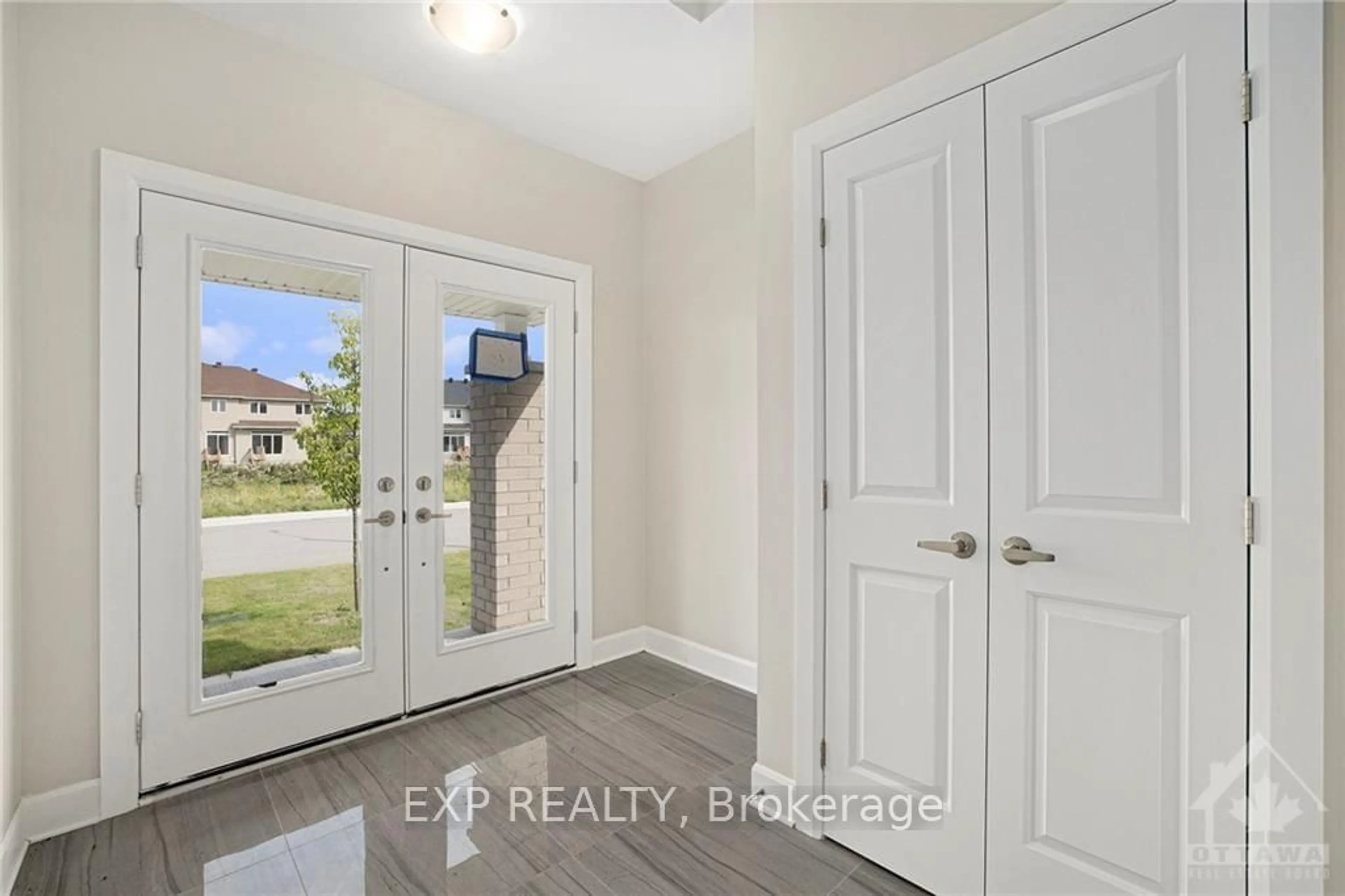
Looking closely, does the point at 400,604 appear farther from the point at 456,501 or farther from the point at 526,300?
the point at 526,300

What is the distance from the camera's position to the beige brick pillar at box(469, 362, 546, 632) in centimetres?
300

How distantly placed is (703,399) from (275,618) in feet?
6.99

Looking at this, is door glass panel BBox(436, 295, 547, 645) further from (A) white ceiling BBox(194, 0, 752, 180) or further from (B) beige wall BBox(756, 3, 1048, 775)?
(B) beige wall BBox(756, 3, 1048, 775)

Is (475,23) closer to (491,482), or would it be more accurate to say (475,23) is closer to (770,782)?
(491,482)

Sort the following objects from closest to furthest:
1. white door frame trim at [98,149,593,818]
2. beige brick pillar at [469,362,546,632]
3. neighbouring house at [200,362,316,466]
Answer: white door frame trim at [98,149,593,818] < neighbouring house at [200,362,316,466] < beige brick pillar at [469,362,546,632]

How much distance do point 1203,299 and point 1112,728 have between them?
0.94m

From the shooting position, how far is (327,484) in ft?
8.32

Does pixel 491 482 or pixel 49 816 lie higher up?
pixel 491 482

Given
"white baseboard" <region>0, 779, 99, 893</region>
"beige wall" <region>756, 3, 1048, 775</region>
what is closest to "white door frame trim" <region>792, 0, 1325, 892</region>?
"beige wall" <region>756, 3, 1048, 775</region>

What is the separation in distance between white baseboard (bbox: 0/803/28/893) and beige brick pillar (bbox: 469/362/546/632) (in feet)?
5.00

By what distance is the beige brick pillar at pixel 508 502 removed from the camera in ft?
9.84

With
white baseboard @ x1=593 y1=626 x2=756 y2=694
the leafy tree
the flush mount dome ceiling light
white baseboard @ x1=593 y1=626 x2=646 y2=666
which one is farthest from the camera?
white baseboard @ x1=593 y1=626 x2=646 y2=666

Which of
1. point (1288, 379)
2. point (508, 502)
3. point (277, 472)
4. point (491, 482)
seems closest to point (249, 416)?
point (277, 472)

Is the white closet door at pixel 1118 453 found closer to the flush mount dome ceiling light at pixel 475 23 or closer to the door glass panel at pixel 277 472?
the flush mount dome ceiling light at pixel 475 23
